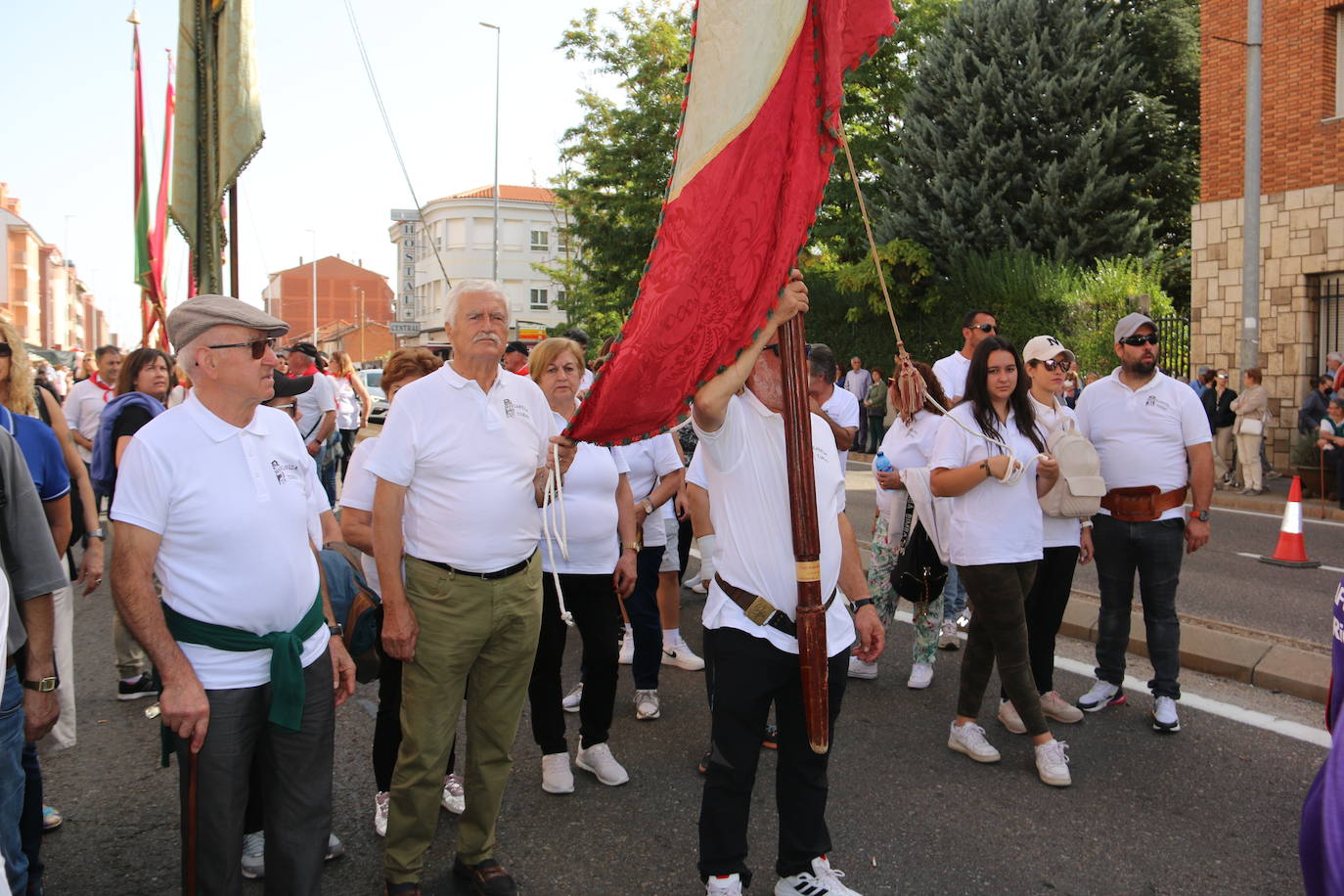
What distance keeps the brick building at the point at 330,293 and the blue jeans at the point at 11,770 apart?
117m

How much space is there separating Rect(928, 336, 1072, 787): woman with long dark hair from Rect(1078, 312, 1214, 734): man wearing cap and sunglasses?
0.73 meters

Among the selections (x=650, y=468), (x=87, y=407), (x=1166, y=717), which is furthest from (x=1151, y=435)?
(x=87, y=407)

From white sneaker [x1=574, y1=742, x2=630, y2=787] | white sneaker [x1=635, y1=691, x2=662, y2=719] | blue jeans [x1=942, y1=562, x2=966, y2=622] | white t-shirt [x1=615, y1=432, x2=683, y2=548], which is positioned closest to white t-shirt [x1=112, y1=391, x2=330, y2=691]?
white sneaker [x1=574, y1=742, x2=630, y2=787]

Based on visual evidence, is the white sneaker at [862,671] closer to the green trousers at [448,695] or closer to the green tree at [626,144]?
the green trousers at [448,695]

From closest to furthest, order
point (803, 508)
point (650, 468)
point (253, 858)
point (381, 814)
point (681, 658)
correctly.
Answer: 1. point (803, 508)
2. point (253, 858)
3. point (381, 814)
4. point (650, 468)
5. point (681, 658)

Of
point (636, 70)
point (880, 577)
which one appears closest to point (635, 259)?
point (636, 70)

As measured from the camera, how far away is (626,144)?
2698cm

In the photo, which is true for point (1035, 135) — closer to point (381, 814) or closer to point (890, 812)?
point (890, 812)

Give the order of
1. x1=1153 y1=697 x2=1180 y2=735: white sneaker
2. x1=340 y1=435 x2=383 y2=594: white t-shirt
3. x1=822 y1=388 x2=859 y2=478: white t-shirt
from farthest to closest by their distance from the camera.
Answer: x1=822 y1=388 x2=859 y2=478: white t-shirt → x1=1153 y1=697 x2=1180 y2=735: white sneaker → x1=340 y1=435 x2=383 y2=594: white t-shirt

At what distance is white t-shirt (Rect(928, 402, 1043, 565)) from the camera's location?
4.61 metres

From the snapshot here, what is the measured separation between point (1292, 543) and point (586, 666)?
7881 mm

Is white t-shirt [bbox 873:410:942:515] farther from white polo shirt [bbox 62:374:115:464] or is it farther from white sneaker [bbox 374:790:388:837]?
white polo shirt [bbox 62:374:115:464]

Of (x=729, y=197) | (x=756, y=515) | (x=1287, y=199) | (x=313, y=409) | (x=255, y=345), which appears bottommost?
(x=756, y=515)

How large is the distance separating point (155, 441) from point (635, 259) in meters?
25.7
